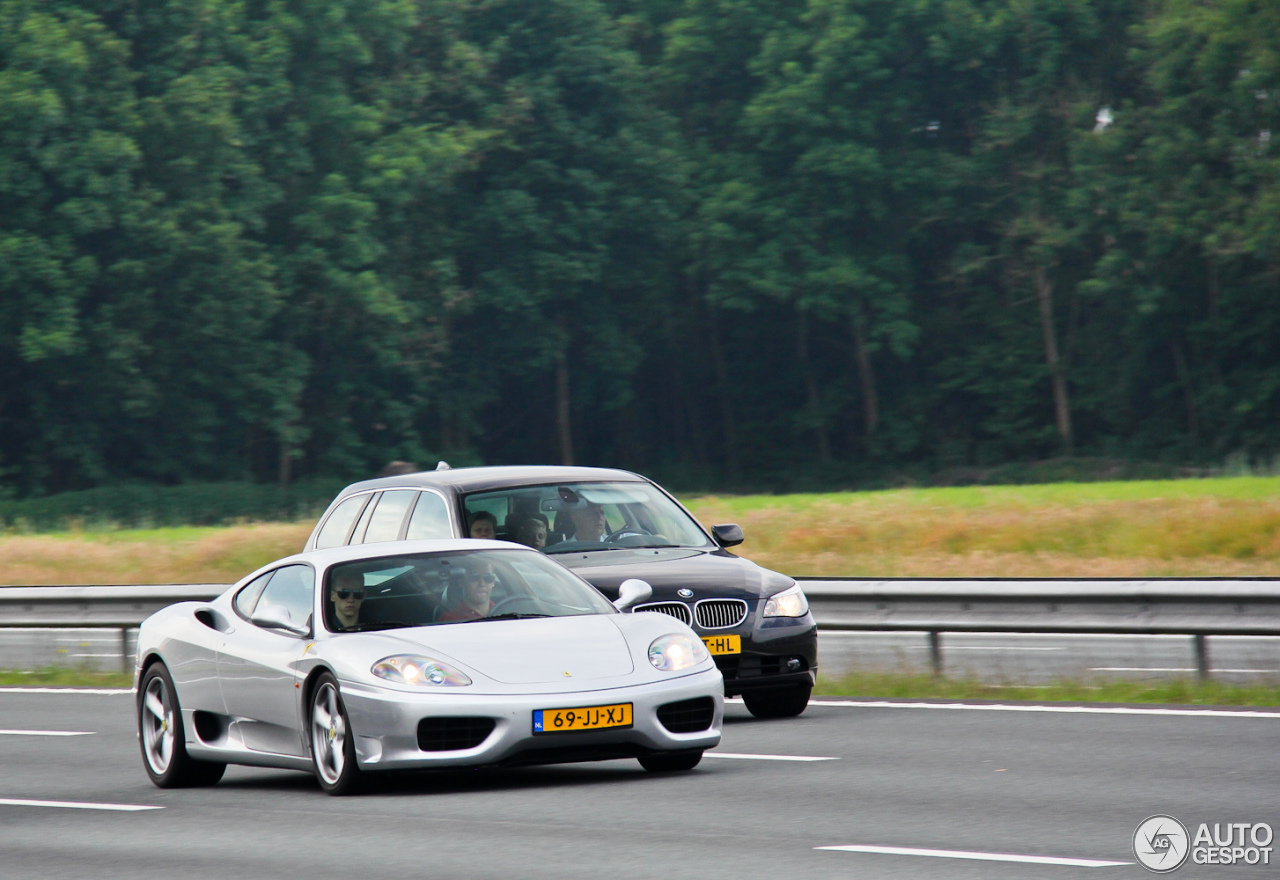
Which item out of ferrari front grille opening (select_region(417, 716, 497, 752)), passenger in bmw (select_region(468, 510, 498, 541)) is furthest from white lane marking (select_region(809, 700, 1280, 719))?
ferrari front grille opening (select_region(417, 716, 497, 752))

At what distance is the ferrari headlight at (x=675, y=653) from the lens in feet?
32.0

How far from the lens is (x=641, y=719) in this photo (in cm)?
948

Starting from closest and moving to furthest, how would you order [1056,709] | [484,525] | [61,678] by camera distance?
[1056,709]
[484,525]
[61,678]

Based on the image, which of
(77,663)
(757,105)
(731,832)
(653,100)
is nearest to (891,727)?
(731,832)

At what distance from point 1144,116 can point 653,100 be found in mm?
16731

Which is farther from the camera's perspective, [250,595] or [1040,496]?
[1040,496]

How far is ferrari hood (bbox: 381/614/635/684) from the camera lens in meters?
9.44

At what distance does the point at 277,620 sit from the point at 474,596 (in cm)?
98

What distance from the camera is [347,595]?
33.6 feet

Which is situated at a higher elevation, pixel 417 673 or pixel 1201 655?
pixel 417 673

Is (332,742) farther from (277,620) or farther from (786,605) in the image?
(786,605)

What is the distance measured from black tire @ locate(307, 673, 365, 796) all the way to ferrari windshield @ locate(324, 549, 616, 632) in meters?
0.39

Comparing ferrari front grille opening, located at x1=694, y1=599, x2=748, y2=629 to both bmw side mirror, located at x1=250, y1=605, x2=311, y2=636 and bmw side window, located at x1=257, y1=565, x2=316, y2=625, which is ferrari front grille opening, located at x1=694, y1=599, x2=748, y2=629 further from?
bmw side mirror, located at x1=250, y1=605, x2=311, y2=636

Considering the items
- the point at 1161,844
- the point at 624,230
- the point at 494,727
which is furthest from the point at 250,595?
the point at 624,230
